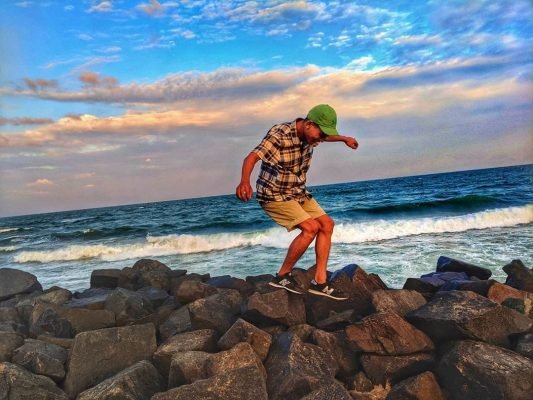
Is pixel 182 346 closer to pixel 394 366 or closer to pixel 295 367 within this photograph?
pixel 295 367

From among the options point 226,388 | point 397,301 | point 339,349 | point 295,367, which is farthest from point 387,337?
point 226,388

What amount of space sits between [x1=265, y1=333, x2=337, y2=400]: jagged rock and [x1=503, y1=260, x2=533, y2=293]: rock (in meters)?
2.94

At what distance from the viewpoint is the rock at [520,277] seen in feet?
17.8

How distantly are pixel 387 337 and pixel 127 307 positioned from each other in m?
2.90

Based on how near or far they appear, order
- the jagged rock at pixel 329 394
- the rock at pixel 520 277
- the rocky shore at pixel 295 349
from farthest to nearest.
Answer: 1. the rock at pixel 520 277
2. the rocky shore at pixel 295 349
3. the jagged rock at pixel 329 394

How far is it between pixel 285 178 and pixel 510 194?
84.9 ft

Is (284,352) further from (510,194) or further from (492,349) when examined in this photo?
(510,194)

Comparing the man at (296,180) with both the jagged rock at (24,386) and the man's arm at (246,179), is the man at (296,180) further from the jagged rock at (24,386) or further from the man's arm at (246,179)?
the jagged rock at (24,386)

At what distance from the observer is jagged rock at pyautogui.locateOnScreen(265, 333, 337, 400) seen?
11.0ft

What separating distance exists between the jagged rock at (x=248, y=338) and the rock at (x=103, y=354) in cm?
77

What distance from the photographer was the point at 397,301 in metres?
4.47

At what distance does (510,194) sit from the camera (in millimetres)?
26625

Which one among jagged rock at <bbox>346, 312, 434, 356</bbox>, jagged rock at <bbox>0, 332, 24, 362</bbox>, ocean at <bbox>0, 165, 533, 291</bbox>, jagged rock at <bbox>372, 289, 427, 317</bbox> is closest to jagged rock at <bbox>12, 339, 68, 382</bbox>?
jagged rock at <bbox>0, 332, 24, 362</bbox>

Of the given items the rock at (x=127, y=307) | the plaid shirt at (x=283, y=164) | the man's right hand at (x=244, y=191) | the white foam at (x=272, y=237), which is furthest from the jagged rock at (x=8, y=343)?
the white foam at (x=272, y=237)
